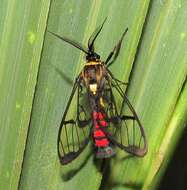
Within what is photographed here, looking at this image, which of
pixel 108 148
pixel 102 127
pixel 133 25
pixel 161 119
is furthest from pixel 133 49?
pixel 102 127

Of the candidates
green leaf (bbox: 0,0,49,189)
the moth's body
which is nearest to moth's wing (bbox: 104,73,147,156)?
the moth's body

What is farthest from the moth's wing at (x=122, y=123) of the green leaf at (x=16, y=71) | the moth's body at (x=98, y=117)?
the green leaf at (x=16, y=71)

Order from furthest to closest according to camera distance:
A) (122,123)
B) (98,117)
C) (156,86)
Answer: (98,117)
(122,123)
(156,86)

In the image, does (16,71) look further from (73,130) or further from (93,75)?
(93,75)

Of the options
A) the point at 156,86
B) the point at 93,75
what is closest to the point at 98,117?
the point at 93,75

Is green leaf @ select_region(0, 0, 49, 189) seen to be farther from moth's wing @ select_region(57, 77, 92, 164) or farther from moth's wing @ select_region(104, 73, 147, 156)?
moth's wing @ select_region(104, 73, 147, 156)

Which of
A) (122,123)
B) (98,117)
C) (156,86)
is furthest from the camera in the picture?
(98,117)

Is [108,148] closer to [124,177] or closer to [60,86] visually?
[124,177]
